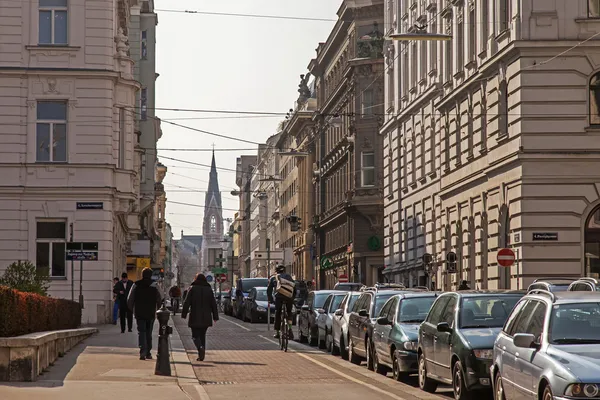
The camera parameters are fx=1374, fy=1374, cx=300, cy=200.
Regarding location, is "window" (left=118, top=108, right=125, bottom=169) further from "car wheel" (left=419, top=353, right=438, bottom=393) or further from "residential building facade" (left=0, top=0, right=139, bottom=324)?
"car wheel" (left=419, top=353, right=438, bottom=393)

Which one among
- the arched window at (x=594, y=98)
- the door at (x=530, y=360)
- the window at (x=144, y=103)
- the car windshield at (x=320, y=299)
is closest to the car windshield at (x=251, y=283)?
the window at (x=144, y=103)

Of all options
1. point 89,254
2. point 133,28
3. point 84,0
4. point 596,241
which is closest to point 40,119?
point 84,0

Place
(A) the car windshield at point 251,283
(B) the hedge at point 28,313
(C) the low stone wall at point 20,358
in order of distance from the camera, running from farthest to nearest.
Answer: (A) the car windshield at point 251,283, (B) the hedge at point 28,313, (C) the low stone wall at point 20,358

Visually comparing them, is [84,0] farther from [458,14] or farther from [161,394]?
[161,394]

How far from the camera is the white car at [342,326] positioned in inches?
1145

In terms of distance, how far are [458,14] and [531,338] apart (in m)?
36.4

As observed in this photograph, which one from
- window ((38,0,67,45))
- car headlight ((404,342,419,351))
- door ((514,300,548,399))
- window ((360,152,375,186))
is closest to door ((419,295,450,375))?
car headlight ((404,342,419,351))

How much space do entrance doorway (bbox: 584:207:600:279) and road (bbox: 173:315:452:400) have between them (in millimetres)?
10370

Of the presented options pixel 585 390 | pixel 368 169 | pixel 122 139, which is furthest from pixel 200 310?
pixel 368 169

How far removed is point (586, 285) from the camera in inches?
719

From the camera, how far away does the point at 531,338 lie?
45.6 feet

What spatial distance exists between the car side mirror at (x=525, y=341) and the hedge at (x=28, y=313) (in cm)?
782

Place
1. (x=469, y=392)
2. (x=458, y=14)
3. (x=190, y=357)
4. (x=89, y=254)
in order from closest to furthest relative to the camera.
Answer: (x=469, y=392), (x=190, y=357), (x=89, y=254), (x=458, y=14)

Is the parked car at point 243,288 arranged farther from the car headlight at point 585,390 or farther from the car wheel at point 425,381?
the car headlight at point 585,390
